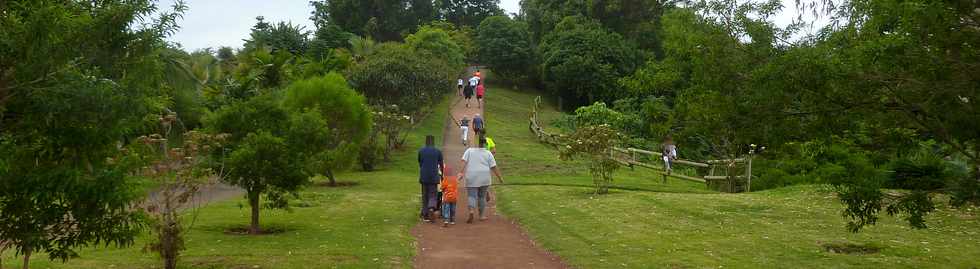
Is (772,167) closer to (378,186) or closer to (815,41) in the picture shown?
(378,186)

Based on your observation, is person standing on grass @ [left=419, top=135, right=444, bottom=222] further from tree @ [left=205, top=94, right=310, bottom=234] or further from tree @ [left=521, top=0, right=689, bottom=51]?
tree @ [left=521, top=0, right=689, bottom=51]

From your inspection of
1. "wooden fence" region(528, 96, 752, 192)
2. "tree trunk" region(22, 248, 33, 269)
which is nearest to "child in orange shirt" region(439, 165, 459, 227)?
"tree trunk" region(22, 248, 33, 269)

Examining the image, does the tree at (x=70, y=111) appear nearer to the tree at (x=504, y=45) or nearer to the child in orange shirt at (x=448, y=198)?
the child in orange shirt at (x=448, y=198)

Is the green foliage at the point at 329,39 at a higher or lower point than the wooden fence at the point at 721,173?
higher

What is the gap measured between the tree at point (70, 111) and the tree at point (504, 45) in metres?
52.7

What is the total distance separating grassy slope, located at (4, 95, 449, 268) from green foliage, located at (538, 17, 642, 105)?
33186 mm

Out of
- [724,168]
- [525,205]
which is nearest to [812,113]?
[525,205]

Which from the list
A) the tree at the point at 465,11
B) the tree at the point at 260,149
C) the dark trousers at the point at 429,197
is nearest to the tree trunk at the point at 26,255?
the tree at the point at 260,149

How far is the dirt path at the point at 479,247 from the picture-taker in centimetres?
1038

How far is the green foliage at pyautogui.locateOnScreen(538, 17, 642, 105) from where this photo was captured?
51812 millimetres

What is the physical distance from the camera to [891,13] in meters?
8.02

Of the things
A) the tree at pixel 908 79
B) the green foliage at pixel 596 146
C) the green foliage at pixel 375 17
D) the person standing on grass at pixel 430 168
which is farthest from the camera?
the green foliage at pixel 375 17

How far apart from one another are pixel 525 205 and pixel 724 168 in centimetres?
1014

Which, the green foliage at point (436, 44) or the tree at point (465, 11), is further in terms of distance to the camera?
the tree at point (465, 11)
